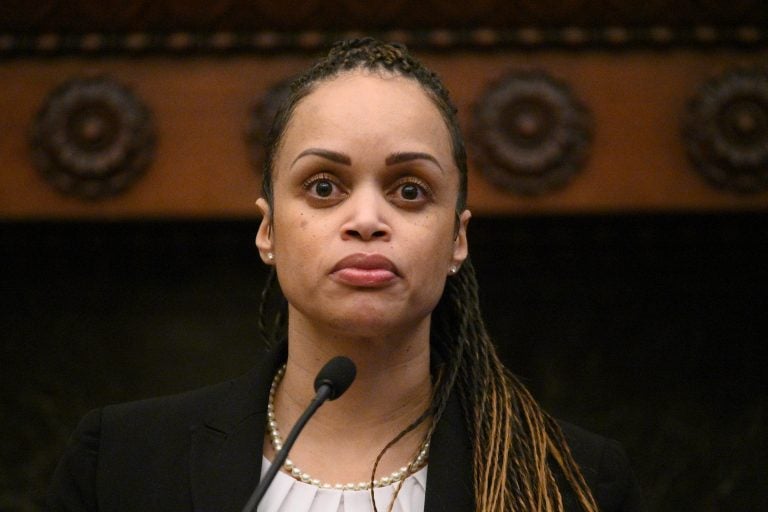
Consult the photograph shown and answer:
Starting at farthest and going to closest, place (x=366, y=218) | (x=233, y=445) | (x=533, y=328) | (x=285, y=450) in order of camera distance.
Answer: (x=533, y=328)
(x=233, y=445)
(x=366, y=218)
(x=285, y=450)

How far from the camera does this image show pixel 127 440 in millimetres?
1409

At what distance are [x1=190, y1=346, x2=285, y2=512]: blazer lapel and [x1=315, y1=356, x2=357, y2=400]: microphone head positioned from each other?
0.24m

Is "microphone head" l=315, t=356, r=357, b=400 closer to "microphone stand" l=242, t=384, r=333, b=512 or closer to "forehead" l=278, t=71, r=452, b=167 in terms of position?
"microphone stand" l=242, t=384, r=333, b=512

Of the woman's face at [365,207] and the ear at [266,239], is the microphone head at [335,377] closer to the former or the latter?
the woman's face at [365,207]

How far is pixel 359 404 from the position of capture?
4.49 feet

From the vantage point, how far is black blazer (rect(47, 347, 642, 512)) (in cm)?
132

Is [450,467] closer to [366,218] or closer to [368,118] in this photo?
[366,218]

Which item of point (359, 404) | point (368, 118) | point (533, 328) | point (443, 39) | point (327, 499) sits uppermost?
point (443, 39)

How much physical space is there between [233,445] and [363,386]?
17 cm

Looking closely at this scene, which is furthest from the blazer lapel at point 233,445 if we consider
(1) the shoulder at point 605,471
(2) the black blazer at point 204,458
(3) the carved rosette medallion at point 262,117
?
(3) the carved rosette medallion at point 262,117

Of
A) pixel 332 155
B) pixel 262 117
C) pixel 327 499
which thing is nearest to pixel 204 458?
pixel 327 499

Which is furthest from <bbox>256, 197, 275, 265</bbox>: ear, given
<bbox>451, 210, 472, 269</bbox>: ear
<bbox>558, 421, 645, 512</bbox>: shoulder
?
<bbox>558, 421, 645, 512</bbox>: shoulder

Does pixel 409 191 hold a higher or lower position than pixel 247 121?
lower

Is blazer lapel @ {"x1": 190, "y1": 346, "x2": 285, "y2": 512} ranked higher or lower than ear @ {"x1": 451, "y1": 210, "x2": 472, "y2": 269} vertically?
lower
